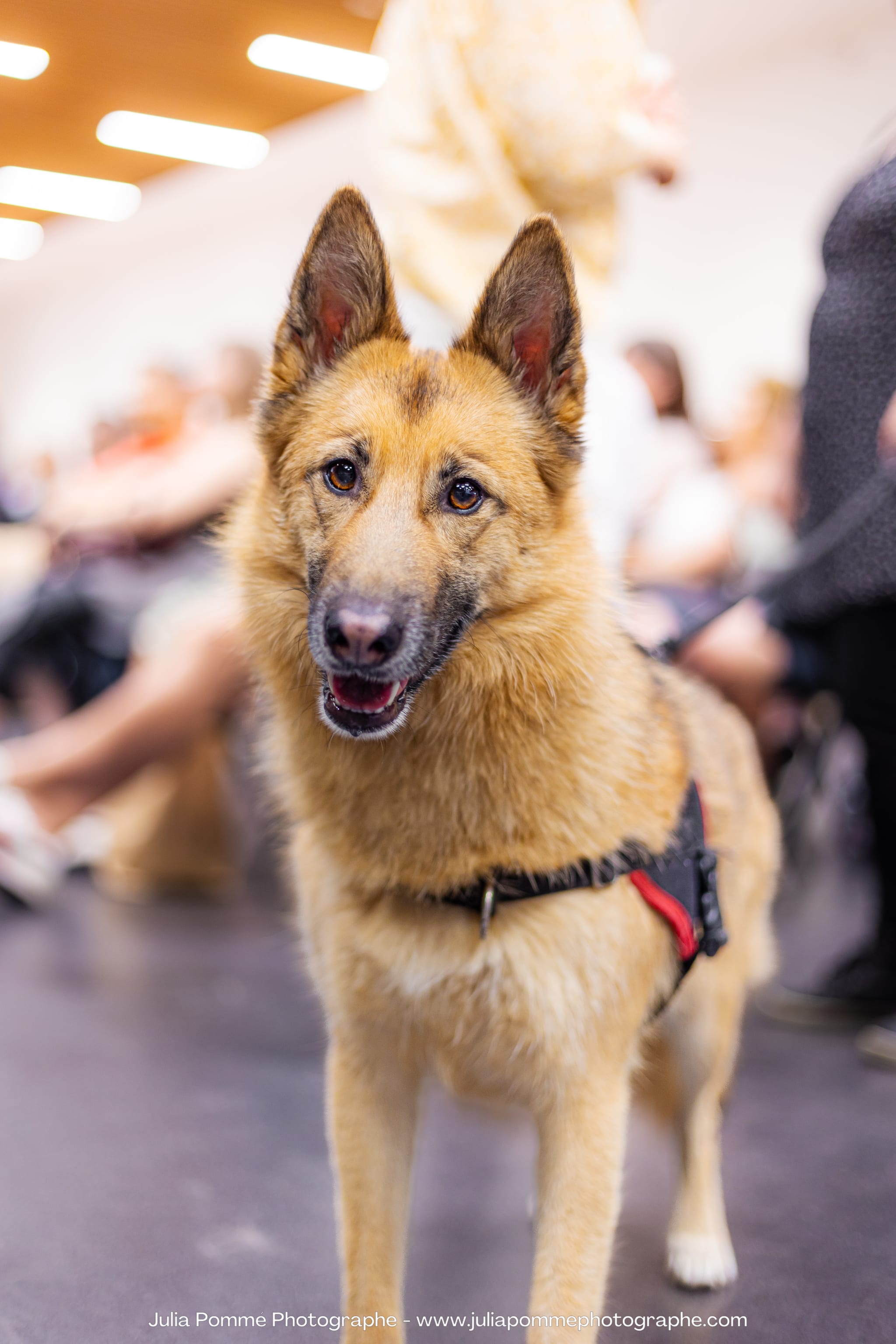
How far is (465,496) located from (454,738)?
0.28 meters

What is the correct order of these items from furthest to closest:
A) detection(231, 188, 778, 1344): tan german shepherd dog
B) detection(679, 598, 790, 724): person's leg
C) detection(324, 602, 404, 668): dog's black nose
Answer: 1. detection(679, 598, 790, 724): person's leg
2. detection(231, 188, 778, 1344): tan german shepherd dog
3. detection(324, 602, 404, 668): dog's black nose

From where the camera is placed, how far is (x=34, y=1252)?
59.3 inches

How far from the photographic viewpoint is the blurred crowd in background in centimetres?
181

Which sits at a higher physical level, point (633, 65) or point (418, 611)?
point (633, 65)

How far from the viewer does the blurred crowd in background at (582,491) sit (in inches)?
71.2

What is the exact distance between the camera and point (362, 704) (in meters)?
1.17

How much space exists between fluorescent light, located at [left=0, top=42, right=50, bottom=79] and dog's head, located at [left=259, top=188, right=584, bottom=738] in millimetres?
506

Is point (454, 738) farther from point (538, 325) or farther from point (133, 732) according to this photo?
point (133, 732)

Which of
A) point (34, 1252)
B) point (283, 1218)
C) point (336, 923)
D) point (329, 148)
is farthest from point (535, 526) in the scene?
point (329, 148)

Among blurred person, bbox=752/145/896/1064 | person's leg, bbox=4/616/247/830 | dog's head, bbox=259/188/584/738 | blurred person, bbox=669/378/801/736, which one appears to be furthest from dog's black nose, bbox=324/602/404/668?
person's leg, bbox=4/616/247/830

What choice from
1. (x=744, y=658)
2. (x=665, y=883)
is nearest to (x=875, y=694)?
(x=744, y=658)

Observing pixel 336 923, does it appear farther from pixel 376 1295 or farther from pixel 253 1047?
pixel 253 1047

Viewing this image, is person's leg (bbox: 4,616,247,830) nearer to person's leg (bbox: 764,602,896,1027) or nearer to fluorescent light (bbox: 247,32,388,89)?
fluorescent light (bbox: 247,32,388,89)

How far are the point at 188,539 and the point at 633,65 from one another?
220cm
